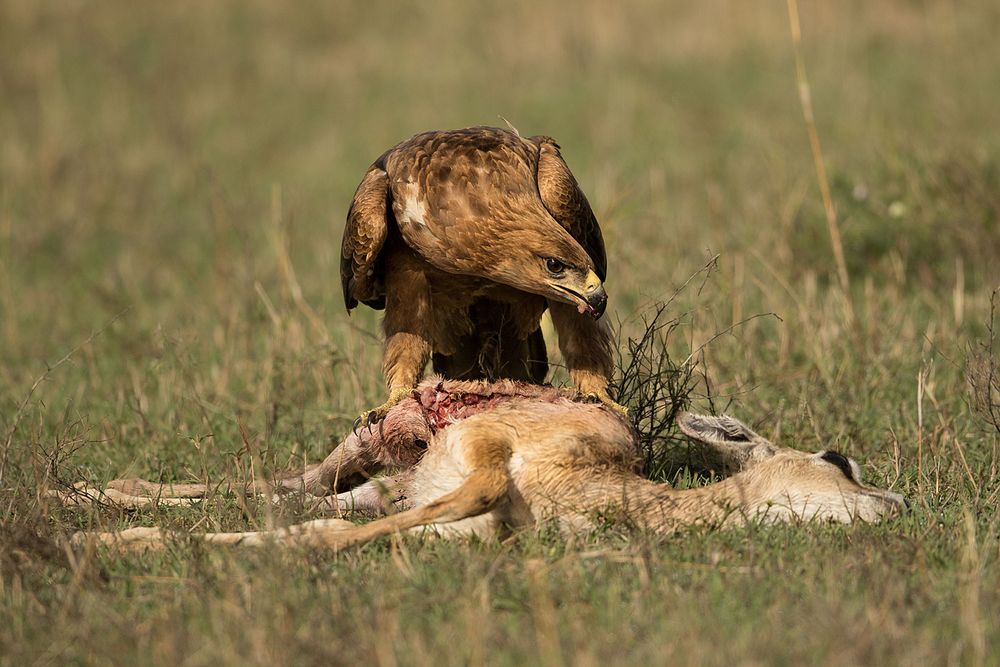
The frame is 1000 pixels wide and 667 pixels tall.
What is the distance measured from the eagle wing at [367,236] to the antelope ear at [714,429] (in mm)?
1286

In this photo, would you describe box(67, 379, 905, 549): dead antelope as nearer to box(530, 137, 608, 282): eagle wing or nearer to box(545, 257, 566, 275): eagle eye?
box(545, 257, 566, 275): eagle eye

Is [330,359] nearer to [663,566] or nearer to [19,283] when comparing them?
[663,566]

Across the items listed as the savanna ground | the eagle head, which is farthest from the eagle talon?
the eagle head

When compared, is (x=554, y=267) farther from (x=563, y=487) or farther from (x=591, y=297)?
(x=563, y=487)

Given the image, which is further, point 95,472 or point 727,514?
point 95,472

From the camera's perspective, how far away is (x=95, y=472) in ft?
16.2

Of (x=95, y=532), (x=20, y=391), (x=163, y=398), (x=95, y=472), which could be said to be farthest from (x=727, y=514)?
(x=20, y=391)

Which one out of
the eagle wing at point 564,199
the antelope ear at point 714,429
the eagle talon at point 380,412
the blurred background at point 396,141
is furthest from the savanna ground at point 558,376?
the eagle wing at point 564,199

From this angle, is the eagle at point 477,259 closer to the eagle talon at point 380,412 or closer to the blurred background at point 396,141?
the eagle talon at point 380,412

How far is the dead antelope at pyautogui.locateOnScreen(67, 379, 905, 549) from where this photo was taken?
140 inches

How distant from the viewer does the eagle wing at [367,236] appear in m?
4.68

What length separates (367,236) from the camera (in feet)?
15.4

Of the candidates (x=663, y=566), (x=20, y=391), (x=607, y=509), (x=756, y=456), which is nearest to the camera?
(x=663, y=566)

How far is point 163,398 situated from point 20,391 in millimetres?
948
